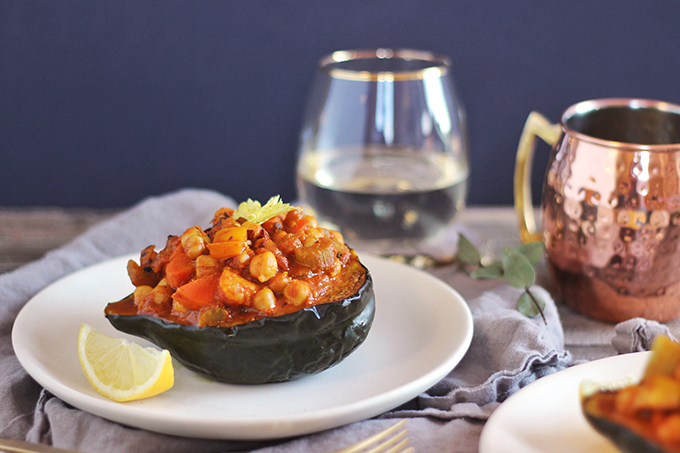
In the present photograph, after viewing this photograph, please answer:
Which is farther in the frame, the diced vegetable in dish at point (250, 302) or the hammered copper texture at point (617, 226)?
the hammered copper texture at point (617, 226)

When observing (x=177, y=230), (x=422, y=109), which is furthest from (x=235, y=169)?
(x=422, y=109)

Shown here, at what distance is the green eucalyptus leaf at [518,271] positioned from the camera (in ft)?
7.64

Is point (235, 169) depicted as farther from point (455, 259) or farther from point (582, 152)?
point (582, 152)

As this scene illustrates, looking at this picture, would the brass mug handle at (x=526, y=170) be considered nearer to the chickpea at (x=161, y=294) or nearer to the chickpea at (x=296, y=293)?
the chickpea at (x=296, y=293)

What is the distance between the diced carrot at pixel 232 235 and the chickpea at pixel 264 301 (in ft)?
0.59

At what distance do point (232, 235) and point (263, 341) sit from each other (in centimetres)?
31

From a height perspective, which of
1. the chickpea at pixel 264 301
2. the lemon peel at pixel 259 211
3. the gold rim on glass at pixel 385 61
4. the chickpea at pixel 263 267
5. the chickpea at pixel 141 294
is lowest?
the chickpea at pixel 141 294

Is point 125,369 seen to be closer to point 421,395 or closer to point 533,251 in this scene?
point 421,395

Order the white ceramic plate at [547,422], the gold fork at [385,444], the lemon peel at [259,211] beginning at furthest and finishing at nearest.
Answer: the lemon peel at [259,211] → the gold fork at [385,444] → the white ceramic plate at [547,422]

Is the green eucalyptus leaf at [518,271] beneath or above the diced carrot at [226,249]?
beneath

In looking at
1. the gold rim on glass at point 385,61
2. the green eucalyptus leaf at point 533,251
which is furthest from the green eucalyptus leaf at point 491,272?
the gold rim on glass at point 385,61

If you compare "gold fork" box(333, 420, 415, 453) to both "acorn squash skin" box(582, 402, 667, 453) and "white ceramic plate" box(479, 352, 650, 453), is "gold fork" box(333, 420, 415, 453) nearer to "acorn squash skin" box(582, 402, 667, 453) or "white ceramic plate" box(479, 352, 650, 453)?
"white ceramic plate" box(479, 352, 650, 453)

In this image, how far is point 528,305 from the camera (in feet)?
7.46

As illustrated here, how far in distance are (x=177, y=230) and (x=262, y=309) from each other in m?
1.36
